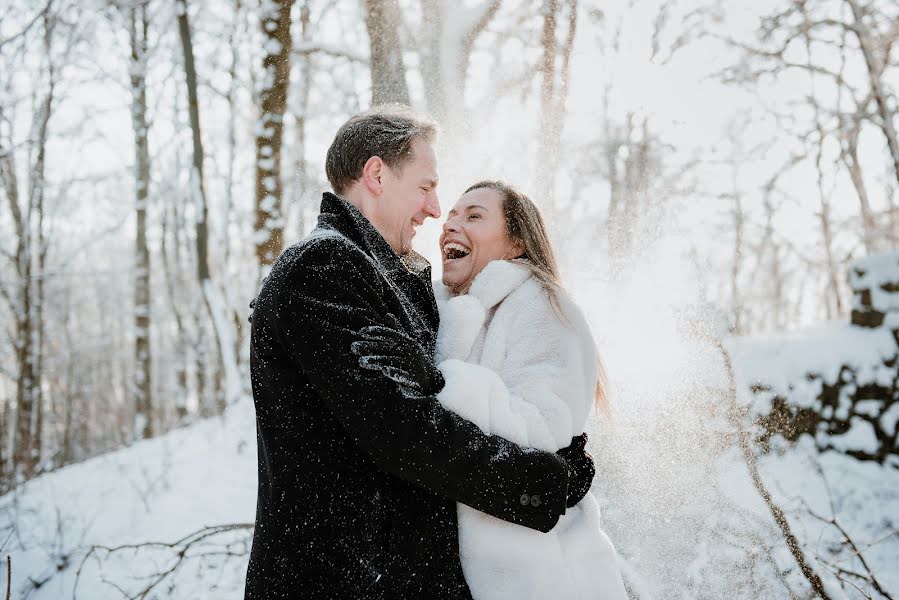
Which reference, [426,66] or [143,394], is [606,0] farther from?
[143,394]

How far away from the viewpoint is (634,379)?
3.55 metres

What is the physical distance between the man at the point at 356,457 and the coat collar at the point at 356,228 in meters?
0.10

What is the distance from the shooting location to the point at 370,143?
5.69ft

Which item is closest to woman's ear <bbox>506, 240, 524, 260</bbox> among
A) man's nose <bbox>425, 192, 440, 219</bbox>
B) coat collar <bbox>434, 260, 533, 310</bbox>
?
coat collar <bbox>434, 260, 533, 310</bbox>

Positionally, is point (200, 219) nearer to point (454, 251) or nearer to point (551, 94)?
point (551, 94)

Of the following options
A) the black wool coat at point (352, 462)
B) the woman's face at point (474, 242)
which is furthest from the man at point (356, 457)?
the woman's face at point (474, 242)

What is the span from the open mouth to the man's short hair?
1.58 ft

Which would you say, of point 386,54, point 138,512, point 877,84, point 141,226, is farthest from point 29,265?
point 877,84

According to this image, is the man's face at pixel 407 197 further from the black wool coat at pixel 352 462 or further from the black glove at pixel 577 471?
the black glove at pixel 577 471

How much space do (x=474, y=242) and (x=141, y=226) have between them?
13500mm

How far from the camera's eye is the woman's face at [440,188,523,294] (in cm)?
215

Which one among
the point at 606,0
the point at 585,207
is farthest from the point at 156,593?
the point at 585,207

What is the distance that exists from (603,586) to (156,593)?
10.1ft

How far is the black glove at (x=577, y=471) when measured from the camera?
→ 155 centimetres
